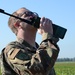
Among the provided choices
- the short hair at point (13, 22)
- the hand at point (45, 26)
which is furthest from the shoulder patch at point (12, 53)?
the short hair at point (13, 22)

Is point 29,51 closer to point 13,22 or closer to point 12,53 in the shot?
point 12,53

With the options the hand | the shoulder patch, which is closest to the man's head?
the hand

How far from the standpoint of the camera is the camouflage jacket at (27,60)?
10.1ft

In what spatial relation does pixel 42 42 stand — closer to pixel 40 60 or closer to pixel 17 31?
pixel 40 60

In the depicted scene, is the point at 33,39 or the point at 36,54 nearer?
the point at 36,54

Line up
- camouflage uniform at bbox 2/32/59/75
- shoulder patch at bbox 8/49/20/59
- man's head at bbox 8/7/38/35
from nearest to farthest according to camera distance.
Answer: camouflage uniform at bbox 2/32/59/75, shoulder patch at bbox 8/49/20/59, man's head at bbox 8/7/38/35

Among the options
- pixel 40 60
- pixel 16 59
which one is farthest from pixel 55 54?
pixel 16 59

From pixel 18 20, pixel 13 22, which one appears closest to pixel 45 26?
pixel 18 20

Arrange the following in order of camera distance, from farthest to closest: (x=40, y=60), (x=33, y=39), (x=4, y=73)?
(x=33, y=39) < (x=4, y=73) < (x=40, y=60)

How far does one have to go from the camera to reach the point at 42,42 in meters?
3.26

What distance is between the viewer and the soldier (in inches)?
121

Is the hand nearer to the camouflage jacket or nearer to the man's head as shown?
the camouflage jacket

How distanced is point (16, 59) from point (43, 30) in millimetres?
389

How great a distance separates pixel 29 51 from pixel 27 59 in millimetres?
209
